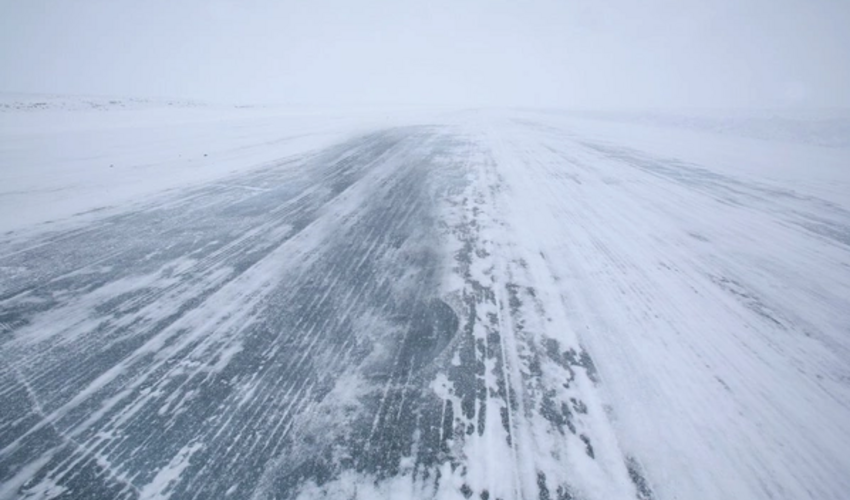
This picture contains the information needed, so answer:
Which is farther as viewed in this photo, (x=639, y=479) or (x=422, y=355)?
(x=422, y=355)

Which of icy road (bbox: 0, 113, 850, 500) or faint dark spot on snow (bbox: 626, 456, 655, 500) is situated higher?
icy road (bbox: 0, 113, 850, 500)

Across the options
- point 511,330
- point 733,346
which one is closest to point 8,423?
point 511,330

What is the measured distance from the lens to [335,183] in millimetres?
7215

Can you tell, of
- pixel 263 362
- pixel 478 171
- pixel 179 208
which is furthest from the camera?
pixel 478 171

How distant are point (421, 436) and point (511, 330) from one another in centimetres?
123

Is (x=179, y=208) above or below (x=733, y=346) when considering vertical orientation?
above

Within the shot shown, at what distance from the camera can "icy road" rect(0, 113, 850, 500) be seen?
1911 mm

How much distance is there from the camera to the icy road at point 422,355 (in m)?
1.91

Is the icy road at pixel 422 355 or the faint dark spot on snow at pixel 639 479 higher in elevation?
the icy road at pixel 422 355

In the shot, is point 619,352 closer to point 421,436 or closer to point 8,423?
point 421,436

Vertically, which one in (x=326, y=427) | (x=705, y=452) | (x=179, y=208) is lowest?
(x=705, y=452)

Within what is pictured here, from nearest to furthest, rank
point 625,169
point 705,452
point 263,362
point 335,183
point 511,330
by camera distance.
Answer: point 705,452, point 263,362, point 511,330, point 335,183, point 625,169

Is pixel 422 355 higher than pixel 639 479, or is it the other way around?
pixel 422 355

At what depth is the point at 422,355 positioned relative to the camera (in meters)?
2.69
